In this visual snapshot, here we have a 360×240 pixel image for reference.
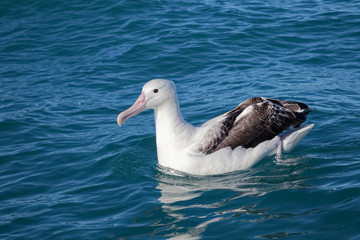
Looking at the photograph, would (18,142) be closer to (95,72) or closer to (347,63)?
(95,72)

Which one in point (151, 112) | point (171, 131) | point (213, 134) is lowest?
point (151, 112)

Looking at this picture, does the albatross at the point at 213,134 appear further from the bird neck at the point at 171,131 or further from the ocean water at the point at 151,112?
the ocean water at the point at 151,112

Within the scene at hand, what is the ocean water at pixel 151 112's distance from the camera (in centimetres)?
790

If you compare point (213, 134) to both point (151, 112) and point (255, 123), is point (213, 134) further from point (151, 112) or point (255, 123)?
point (151, 112)

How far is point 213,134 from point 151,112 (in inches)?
146

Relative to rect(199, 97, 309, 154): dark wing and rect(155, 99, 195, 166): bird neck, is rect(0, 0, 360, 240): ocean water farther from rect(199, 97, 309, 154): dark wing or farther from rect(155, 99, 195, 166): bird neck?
rect(199, 97, 309, 154): dark wing

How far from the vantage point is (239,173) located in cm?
948

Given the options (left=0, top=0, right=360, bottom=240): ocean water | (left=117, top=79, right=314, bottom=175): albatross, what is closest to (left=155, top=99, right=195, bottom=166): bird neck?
(left=117, top=79, right=314, bottom=175): albatross

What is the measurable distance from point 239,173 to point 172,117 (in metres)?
1.46

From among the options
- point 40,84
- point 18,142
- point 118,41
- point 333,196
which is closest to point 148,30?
point 118,41

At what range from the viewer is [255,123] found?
384 inches

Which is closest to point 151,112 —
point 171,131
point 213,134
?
point 171,131

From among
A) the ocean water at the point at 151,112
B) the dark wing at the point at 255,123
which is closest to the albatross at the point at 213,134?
the dark wing at the point at 255,123

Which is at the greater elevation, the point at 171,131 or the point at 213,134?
the point at 171,131
